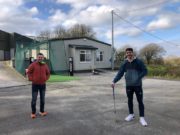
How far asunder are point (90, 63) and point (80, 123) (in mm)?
26351

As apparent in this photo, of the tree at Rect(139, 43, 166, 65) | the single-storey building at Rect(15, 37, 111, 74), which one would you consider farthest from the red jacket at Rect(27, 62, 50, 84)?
the tree at Rect(139, 43, 166, 65)

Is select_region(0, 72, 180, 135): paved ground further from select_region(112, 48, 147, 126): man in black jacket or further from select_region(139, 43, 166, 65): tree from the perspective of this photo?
select_region(139, 43, 166, 65): tree

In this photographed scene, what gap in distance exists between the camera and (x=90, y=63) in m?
33.4

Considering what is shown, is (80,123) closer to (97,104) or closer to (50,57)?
(97,104)

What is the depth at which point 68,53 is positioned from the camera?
1249 inches

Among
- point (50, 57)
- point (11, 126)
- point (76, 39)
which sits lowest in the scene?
point (11, 126)

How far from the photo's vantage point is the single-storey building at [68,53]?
2545 centimetres

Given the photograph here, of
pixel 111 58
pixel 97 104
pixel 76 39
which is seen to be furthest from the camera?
pixel 111 58

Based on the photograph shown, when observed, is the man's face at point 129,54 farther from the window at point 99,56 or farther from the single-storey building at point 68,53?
the window at point 99,56

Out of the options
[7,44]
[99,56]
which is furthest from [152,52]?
[7,44]

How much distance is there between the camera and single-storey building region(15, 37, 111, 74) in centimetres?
2545

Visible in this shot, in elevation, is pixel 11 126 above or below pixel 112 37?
below

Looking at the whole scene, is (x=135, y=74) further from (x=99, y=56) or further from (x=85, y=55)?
(x=99, y=56)

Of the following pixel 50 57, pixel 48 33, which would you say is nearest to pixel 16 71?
pixel 50 57
